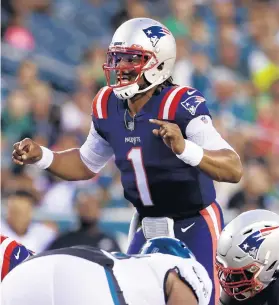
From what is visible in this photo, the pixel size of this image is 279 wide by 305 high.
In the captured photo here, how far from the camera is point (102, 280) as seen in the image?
12.3 ft

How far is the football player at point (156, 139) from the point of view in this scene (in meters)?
5.07

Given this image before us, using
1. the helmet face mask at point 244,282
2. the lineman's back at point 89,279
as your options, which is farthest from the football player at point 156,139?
the lineman's back at point 89,279

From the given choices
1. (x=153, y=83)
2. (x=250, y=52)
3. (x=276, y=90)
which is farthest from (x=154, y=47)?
(x=250, y=52)

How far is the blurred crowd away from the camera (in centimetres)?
938

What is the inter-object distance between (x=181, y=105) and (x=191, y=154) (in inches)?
13.9

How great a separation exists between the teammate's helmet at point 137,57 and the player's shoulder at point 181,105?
0.49 ft

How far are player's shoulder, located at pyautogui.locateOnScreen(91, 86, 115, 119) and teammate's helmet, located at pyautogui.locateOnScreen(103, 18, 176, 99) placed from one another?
0.20 metres

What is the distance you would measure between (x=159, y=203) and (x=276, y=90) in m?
6.35

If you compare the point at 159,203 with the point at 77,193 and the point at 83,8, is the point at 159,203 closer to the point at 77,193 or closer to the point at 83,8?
the point at 77,193

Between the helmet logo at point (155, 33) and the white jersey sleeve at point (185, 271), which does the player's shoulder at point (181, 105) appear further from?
the white jersey sleeve at point (185, 271)

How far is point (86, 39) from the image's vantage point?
12.2 metres

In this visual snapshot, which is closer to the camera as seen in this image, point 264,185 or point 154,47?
point 154,47

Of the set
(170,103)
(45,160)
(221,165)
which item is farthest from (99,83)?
(221,165)

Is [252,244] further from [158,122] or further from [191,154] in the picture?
[158,122]
